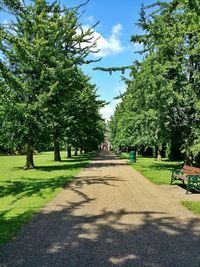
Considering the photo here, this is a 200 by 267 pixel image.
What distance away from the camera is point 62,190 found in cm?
1366

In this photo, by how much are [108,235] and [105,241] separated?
45cm

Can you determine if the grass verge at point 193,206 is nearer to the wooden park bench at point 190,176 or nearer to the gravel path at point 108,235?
the gravel path at point 108,235

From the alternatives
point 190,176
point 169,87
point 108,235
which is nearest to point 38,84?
point 169,87

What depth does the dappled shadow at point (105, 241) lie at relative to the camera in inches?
219

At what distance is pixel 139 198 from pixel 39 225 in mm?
4602

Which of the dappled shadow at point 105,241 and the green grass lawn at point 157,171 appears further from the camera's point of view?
the green grass lawn at point 157,171

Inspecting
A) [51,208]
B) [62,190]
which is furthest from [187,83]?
[51,208]

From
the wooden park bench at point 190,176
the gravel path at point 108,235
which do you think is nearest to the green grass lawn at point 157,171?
the wooden park bench at point 190,176

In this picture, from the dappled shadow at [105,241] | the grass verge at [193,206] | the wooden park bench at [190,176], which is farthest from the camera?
the wooden park bench at [190,176]

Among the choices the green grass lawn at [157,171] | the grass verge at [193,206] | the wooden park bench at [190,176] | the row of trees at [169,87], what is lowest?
the grass verge at [193,206]

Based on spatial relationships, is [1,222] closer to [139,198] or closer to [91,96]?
[139,198]

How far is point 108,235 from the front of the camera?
23.1 ft

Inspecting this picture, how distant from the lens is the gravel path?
560 cm

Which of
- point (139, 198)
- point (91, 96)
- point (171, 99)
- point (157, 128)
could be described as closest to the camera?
point (139, 198)
